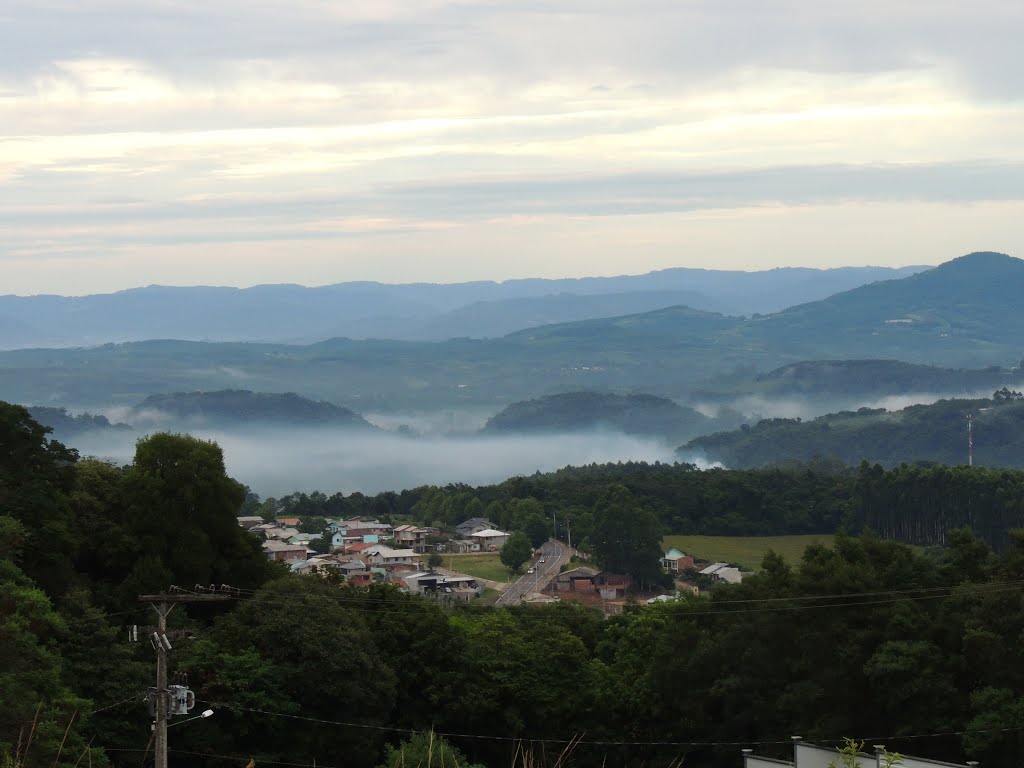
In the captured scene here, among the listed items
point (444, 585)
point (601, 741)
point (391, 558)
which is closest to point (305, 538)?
point (391, 558)

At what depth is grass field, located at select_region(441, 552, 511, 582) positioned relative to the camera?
219 ft

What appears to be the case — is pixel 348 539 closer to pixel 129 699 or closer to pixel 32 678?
pixel 129 699

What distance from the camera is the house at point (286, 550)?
210 ft

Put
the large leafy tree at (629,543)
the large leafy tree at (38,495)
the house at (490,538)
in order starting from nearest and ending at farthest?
1. the large leafy tree at (38,495)
2. the large leafy tree at (629,543)
3. the house at (490,538)

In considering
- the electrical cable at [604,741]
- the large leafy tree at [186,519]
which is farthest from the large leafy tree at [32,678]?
the large leafy tree at [186,519]

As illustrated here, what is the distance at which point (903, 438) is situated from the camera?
16538cm

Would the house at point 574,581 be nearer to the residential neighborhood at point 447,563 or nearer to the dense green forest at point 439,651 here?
the residential neighborhood at point 447,563

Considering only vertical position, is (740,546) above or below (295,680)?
below

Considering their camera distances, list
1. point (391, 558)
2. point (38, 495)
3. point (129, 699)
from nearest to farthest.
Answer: point (129, 699), point (38, 495), point (391, 558)

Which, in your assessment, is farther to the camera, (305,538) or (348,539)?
(348,539)

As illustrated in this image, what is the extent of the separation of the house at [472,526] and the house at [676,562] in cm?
1317

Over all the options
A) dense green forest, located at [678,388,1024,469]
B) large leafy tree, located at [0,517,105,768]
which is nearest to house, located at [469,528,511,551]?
large leafy tree, located at [0,517,105,768]

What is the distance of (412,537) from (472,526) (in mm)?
5715

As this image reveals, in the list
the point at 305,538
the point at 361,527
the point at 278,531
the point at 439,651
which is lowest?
the point at 305,538
